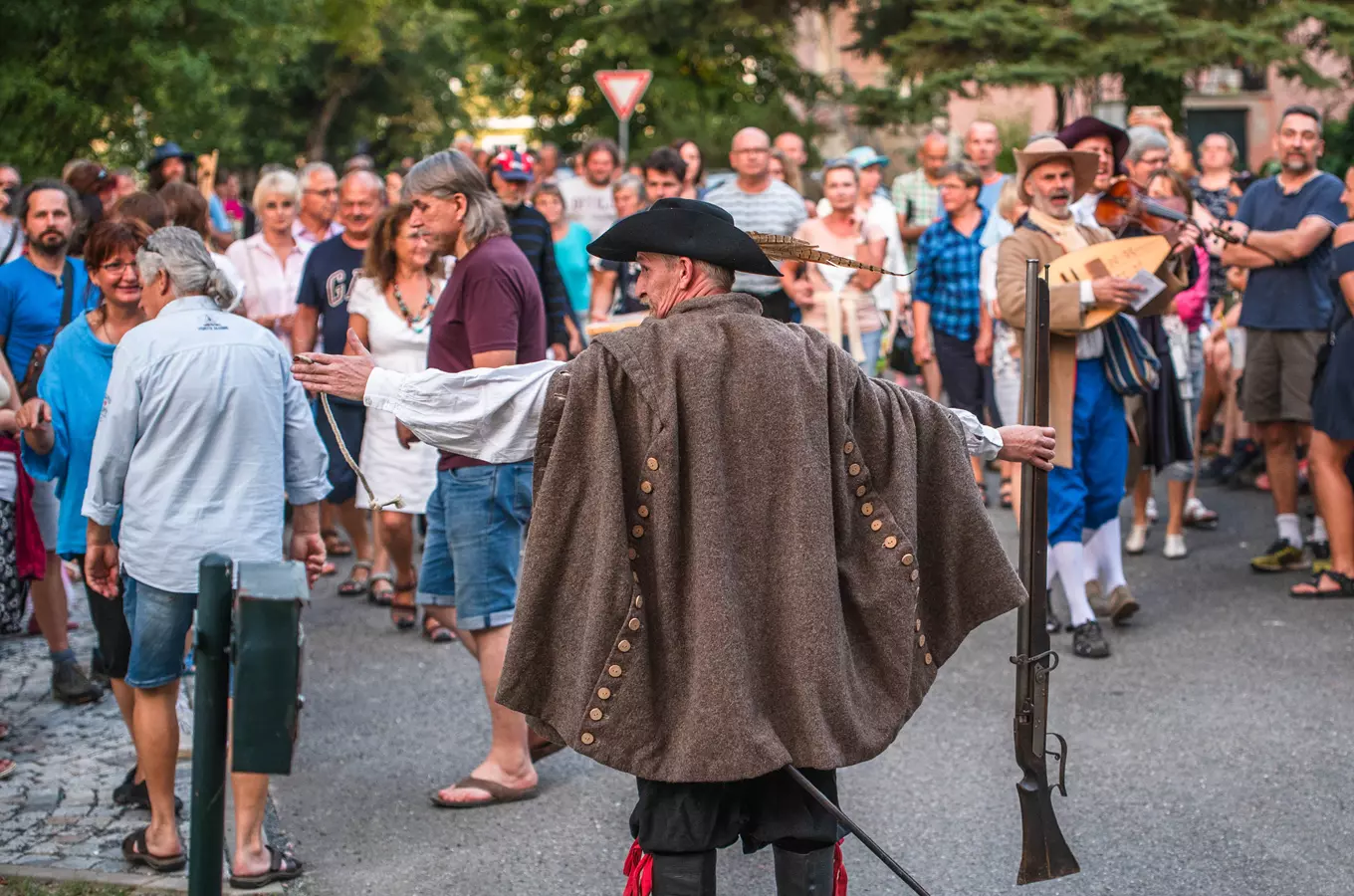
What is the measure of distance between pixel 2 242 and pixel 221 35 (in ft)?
15.4

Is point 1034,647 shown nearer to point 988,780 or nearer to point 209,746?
point 988,780

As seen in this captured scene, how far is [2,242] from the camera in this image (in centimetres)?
1002

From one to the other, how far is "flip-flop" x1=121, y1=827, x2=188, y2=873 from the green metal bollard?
218 cm

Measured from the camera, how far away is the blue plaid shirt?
10.2 m

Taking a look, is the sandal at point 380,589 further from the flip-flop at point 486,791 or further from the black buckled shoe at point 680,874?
the black buckled shoe at point 680,874

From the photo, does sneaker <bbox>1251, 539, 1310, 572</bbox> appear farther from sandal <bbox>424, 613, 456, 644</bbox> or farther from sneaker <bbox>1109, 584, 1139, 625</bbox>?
sandal <bbox>424, 613, 456, 644</bbox>

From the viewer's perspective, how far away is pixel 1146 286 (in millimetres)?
7355

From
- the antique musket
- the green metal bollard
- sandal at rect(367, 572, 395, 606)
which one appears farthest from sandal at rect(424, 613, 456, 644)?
the green metal bollard

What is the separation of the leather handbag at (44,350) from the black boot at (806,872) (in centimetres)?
418

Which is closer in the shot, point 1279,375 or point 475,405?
point 475,405

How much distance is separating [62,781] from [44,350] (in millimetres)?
1857

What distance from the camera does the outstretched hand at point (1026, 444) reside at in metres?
4.20

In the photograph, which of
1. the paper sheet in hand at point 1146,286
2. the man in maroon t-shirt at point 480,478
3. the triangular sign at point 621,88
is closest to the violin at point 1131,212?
the paper sheet in hand at point 1146,286

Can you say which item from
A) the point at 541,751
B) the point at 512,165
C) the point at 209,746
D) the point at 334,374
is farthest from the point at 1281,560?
the point at 209,746
